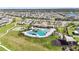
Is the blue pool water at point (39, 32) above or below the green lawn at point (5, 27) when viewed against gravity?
below

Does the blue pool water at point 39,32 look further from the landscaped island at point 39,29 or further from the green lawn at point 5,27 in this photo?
the green lawn at point 5,27

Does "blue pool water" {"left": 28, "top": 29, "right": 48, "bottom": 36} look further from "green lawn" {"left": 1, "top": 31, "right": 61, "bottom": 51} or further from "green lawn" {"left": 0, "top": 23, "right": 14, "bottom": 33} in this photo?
"green lawn" {"left": 0, "top": 23, "right": 14, "bottom": 33}

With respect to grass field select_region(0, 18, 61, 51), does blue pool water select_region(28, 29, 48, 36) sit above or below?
above

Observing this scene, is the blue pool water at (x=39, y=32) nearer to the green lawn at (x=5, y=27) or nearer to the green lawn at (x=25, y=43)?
the green lawn at (x=25, y=43)

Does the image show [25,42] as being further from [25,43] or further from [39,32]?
[39,32]

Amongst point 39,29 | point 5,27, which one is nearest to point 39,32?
point 39,29

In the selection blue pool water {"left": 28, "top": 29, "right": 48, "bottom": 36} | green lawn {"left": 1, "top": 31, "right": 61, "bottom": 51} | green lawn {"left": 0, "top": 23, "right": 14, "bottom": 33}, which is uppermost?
green lawn {"left": 0, "top": 23, "right": 14, "bottom": 33}

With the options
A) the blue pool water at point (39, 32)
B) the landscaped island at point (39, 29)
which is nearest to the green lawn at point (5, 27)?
the landscaped island at point (39, 29)

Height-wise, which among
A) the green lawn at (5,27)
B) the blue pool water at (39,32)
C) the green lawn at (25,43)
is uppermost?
the green lawn at (5,27)

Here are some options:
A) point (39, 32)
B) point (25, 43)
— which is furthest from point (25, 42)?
point (39, 32)

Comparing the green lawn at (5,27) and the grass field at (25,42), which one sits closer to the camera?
the grass field at (25,42)

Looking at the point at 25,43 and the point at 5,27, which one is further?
the point at 5,27

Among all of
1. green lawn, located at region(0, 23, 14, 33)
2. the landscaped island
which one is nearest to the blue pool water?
the landscaped island
